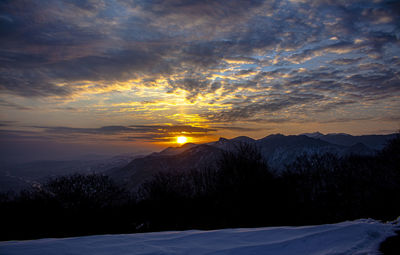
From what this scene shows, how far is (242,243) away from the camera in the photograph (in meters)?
5.76

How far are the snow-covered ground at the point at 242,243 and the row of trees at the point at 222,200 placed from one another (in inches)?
777

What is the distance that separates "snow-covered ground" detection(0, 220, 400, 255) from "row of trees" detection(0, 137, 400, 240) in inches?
777

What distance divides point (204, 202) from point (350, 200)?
27.0 m

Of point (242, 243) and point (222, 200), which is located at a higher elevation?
point (242, 243)

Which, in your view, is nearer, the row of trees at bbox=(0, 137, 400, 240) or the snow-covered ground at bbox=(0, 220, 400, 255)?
the snow-covered ground at bbox=(0, 220, 400, 255)

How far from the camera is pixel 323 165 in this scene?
51.1 metres

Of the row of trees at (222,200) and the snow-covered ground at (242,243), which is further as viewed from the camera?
the row of trees at (222,200)

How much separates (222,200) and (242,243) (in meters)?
24.7

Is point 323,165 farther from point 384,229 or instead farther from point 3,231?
point 3,231

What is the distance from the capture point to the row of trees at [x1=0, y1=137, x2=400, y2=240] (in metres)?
27.1

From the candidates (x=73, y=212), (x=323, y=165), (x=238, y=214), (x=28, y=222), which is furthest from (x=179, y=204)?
(x=323, y=165)

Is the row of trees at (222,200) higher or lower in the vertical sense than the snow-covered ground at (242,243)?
lower

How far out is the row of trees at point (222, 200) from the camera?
27.1m

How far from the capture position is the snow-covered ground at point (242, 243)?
5.05m
